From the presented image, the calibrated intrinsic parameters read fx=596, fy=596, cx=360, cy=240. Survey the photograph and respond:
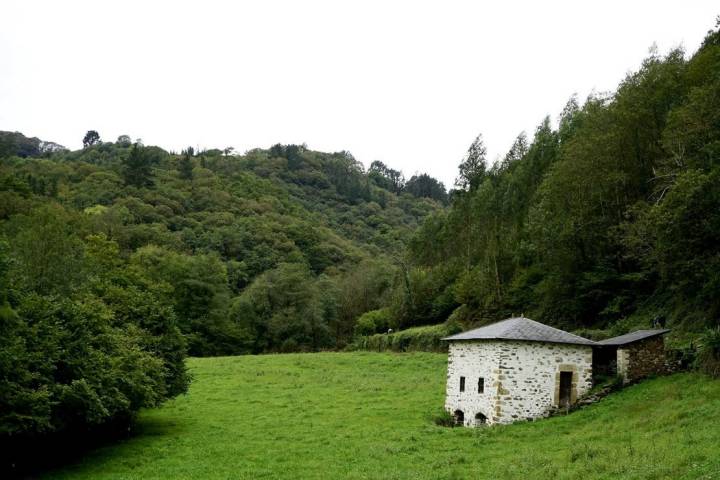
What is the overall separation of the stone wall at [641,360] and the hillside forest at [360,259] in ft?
10.9

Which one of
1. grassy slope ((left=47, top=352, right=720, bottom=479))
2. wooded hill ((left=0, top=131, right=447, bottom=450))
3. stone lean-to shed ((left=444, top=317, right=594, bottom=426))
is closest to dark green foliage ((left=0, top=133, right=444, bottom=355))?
wooded hill ((left=0, top=131, right=447, bottom=450))

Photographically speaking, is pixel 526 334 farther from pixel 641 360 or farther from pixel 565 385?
pixel 641 360

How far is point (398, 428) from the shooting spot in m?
23.8

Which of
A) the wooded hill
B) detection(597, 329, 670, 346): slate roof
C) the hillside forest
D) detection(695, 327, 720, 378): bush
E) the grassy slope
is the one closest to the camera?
the grassy slope

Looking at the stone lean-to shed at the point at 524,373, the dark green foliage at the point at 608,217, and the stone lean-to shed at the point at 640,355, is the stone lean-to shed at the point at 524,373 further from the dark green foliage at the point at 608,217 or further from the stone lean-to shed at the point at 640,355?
the dark green foliage at the point at 608,217

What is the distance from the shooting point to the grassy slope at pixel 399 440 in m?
15.9

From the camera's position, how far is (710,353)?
21203 millimetres

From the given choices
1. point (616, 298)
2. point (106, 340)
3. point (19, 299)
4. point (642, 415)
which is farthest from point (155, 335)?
point (616, 298)

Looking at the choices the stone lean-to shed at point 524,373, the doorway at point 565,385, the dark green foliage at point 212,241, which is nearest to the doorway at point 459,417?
the stone lean-to shed at point 524,373

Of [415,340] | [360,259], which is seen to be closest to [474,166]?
[415,340]

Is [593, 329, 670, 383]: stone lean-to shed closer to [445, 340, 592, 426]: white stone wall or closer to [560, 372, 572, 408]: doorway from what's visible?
[445, 340, 592, 426]: white stone wall

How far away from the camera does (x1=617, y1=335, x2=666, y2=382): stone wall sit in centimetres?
2394

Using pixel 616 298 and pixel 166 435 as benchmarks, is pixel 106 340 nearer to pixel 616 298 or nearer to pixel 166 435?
pixel 166 435

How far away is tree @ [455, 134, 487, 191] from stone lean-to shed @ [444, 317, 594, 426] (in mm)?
34250
